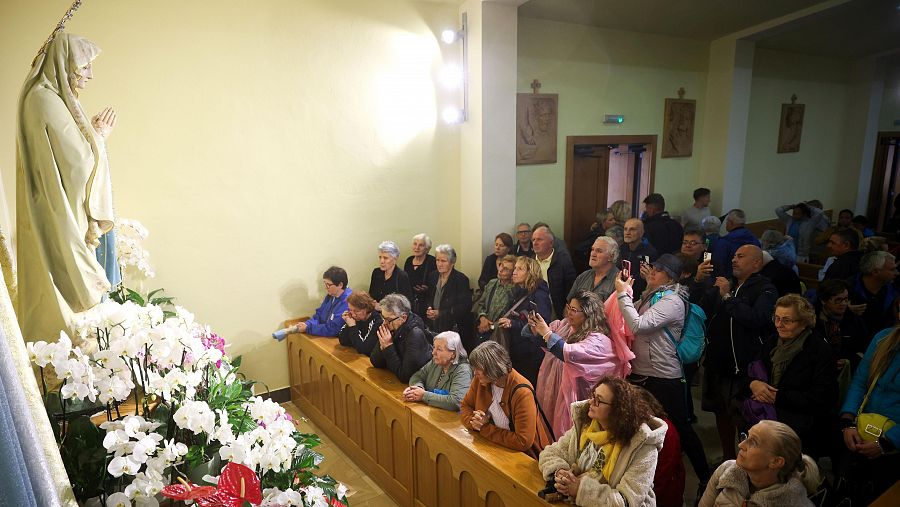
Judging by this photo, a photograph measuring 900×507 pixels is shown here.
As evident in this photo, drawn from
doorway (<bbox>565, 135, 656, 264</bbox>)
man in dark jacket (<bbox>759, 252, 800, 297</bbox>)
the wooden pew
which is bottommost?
the wooden pew

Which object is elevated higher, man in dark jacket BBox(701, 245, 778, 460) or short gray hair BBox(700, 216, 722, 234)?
short gray hair BBox(700, 216, 722, 234)

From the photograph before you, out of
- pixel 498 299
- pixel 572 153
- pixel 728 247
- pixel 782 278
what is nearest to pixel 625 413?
pixel 498 299

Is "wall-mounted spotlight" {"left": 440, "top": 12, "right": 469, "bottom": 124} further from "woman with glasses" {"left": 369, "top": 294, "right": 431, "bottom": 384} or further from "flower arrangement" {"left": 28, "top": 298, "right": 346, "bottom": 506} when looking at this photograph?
"flower arrangement" {"left": 28, "top": 298, "right": 346, "bottom": 506}

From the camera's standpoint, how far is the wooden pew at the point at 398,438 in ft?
9.12

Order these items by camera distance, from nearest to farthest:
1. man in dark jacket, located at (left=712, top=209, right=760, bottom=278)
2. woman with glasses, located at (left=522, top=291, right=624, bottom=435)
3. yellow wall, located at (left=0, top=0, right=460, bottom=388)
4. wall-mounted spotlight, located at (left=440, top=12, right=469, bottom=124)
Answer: woman with glasses, located at (left=522, top=291, right=624, bottom=435)
yellow wall, located at (left=0, top=0, right=460, bottom=388)
man in dark jacket, located at (left=712, top=209, right=760, bottom=278)
wall-mounted spotlight, located at (left=440, top=12, right=469, bottom=124)

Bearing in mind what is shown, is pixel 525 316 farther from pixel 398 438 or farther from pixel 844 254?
pixel 844 254

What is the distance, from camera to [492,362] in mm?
2838

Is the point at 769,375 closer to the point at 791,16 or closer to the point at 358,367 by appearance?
the point at 358,367

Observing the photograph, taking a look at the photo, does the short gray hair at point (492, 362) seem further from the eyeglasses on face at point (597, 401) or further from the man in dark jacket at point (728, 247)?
the man in dark jacket at point (728, 247)

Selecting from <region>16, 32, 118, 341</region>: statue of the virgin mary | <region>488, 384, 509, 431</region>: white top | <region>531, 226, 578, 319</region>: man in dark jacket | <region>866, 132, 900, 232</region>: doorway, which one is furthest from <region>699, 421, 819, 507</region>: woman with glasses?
<region>866, 132, 900, 232</region>: doorway

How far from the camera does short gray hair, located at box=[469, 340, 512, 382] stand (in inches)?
112

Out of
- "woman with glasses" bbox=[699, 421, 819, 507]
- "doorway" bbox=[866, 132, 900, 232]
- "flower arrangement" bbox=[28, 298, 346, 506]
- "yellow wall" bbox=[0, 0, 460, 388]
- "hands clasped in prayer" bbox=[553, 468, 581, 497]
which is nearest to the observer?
"flower arrangement" bbox=[28, 298, 346, 506]

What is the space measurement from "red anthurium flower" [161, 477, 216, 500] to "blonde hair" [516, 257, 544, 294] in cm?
293

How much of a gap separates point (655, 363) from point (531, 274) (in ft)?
3.47
